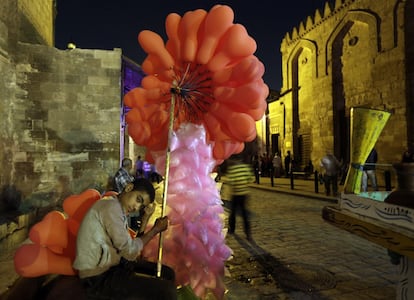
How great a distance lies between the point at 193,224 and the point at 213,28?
6.18 feet

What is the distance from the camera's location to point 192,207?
2.94m

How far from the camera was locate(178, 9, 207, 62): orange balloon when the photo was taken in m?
2.98

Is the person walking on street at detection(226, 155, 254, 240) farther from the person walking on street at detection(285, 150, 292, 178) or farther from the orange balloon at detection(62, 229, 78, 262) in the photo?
the person walking on street at detection(285, 150, 292, 178)

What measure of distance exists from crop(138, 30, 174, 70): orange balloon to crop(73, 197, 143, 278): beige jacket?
1551 millimetres

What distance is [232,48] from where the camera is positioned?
2.89 meters

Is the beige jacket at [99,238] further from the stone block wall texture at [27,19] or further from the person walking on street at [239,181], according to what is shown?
the stone block wall texture at [27,19]

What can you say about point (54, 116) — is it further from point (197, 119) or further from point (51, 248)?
point (51, 248)

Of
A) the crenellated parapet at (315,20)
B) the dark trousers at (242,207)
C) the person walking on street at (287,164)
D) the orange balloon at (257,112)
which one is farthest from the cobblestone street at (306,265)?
the crenellated parapet at (315,20)

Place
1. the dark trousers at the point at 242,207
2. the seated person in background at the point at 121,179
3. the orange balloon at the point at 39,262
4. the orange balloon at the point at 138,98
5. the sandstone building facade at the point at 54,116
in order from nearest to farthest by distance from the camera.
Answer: the orange balloon at the point at 39,262 < the orange balloon at the point at 138,98 < the seated person in background at the point at 121,179 < the dark trousers at the point at 242,207 < the sandstone building facade at the point at 54,116

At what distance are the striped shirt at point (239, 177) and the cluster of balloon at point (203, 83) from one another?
3.13 meters

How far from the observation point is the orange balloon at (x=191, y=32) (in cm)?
298

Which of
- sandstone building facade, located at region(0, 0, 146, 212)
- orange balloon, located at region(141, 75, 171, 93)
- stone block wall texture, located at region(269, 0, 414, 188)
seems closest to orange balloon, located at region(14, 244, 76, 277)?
orange balloon, located at region(141, 75, 171, 93)

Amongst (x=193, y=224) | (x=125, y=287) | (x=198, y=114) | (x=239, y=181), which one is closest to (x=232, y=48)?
(x=198, y=114)

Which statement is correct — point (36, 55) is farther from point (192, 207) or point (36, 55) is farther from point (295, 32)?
point (295, 32)
